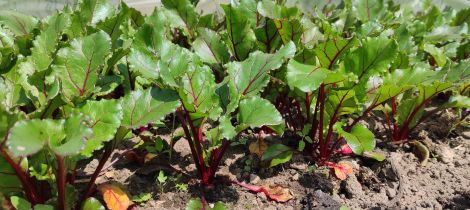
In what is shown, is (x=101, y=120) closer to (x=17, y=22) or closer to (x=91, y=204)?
(x=91, y=204)

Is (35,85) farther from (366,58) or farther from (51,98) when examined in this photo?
(366,58)

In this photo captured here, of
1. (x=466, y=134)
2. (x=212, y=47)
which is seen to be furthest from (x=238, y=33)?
(x=466, y=134)

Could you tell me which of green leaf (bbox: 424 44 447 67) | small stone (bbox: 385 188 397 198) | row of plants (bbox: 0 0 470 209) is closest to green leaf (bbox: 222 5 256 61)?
row of plants (bbox: 0 0 470 209)

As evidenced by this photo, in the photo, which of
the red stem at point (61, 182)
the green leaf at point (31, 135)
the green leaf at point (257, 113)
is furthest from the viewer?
the green leaf at point (257, 113)

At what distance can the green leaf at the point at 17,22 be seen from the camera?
2332mm

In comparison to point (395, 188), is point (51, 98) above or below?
above

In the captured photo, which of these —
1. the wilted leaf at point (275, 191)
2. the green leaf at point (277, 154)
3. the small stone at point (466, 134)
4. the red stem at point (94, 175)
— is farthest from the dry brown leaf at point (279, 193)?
the small stone at point (466, 134)

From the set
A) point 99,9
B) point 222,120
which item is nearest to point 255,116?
point 222,120

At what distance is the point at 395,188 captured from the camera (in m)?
2.25

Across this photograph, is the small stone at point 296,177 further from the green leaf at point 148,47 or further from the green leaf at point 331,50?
the green leaf at point 148,47

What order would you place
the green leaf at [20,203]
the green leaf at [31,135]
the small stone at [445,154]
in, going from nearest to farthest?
the green leaf at [31,135]
the green leaf at [20,203]
the small stone at [445,154]

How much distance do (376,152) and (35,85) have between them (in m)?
1.54

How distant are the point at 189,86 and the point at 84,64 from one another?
384mm

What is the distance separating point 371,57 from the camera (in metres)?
2.05
